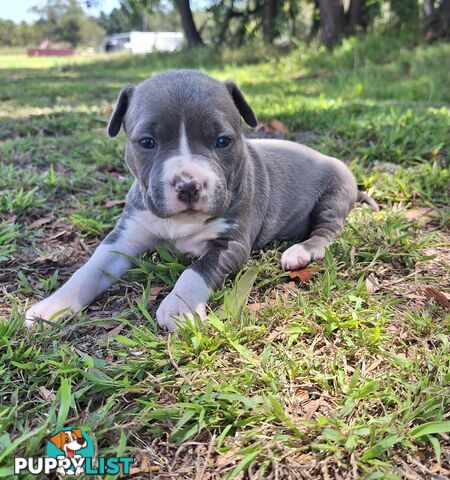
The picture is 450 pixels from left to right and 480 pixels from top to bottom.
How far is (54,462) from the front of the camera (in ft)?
6.09

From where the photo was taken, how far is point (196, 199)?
285 cm

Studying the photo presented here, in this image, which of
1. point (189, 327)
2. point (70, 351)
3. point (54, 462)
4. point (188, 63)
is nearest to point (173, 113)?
point (189, 327)

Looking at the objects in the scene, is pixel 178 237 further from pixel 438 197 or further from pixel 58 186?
pixel 438 197

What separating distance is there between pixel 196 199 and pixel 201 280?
503 millimetres

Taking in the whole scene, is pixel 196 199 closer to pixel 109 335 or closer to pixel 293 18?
pixel 109 335

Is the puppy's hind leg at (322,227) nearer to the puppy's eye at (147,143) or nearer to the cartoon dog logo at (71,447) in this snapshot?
the puppy's eye at (147,143)

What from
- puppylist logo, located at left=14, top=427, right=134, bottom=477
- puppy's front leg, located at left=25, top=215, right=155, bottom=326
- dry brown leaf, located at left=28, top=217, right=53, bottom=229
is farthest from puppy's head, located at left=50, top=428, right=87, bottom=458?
dry brown leaf, located at left=28, top=217, right=53, bottom=229

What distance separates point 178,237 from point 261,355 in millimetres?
1225

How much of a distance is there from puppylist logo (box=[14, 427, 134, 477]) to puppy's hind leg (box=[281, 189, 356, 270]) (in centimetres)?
181

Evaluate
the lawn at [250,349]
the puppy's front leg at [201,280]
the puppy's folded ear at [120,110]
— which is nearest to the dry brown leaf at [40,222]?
the lawn at [250,349]

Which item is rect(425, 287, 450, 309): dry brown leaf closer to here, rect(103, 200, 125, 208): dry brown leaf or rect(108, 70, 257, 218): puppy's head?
rect(108, 70, 257, 218): puppy's head

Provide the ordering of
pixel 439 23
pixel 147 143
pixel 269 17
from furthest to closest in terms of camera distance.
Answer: pixel 269 17 → pixel 439 23 → pixel 147 143

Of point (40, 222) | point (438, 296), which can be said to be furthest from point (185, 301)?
point (40, 222)

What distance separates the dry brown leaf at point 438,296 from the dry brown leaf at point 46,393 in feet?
7.23
